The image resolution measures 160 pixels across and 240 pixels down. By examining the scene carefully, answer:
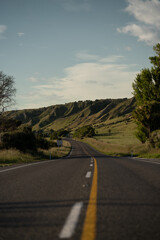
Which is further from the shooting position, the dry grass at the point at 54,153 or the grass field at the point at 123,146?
the dry grass at the point at 54,153

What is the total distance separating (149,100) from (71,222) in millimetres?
32877

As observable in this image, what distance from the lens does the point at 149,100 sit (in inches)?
1328

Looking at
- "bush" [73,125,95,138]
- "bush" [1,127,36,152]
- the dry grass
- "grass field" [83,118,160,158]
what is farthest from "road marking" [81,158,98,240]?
"bush" [73,125,95,138]

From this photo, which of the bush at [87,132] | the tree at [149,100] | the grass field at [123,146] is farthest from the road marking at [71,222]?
the bush at [87,132]

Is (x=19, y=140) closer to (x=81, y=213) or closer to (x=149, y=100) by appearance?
(x=149, y=100)

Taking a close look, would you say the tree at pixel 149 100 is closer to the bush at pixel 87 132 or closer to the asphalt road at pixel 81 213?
the asphalt road at pixel 81 213

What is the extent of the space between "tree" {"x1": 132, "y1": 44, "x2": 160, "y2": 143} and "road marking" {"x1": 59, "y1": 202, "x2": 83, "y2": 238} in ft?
102

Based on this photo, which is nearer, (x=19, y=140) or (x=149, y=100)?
(x=19, y=140)

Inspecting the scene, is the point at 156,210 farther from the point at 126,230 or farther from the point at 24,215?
the point at 24,215

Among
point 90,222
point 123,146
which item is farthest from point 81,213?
point 123,146

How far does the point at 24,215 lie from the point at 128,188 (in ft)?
9.46

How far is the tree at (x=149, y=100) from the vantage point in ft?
108

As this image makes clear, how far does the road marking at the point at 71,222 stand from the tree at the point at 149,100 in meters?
31.1

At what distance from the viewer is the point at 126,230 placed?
2.75 meters
